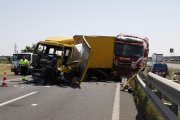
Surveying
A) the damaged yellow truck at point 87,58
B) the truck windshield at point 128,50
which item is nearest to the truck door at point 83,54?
the damaged yellow truck at point 87,58

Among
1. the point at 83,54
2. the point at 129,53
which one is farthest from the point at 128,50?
the point at 83,54

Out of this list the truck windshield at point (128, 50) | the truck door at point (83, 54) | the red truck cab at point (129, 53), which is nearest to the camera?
the truck door at point (83, 54)

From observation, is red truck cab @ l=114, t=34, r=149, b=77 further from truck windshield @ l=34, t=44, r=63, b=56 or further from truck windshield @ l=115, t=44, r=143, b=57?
truck windshield @ l=34, t=44, r=63, b=56

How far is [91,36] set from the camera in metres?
31.1

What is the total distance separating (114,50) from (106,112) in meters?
20.4

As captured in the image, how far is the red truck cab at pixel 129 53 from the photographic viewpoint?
107 ft

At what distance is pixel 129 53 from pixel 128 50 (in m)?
0.26

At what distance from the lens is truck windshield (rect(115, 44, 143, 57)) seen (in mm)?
32688

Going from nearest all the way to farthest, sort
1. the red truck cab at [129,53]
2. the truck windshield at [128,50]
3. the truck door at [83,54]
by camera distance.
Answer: the truck door at [83,54] → the red truck cab at [129,53] → the truck windshield at [128,50]

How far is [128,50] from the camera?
32.9m

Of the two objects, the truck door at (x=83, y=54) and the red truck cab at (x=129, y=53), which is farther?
the red truck cab at (x=129, y=53)

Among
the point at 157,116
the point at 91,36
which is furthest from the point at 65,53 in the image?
the point at 157,116

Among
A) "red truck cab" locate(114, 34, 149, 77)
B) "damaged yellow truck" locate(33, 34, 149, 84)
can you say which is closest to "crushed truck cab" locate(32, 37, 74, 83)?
"damaged yellow truck" locate(33, 34, 149, 84)

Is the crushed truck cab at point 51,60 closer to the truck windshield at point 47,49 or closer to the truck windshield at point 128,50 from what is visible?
the truck windshield at point 47,49
